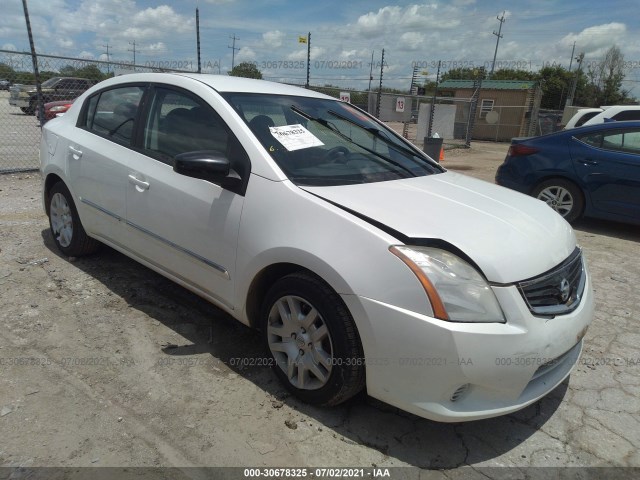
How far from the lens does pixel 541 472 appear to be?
2.22m

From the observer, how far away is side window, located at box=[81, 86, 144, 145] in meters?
3.50

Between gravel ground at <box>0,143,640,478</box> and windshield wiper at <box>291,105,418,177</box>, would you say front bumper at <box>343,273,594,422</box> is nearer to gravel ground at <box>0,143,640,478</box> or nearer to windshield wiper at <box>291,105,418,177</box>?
gravel ground at <box>0,143,640,478</box>

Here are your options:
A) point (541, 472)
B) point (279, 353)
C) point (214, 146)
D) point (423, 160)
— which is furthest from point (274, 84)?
point (541, 472)

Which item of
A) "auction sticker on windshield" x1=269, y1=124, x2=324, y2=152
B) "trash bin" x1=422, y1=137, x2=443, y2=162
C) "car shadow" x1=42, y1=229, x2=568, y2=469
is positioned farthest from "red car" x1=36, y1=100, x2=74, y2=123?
"auction sticker on windshield" x1=269, y1=124, x2=324, y2=152

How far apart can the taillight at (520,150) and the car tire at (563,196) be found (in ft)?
1.55

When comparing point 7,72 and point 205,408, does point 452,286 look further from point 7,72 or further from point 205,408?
point 7,72

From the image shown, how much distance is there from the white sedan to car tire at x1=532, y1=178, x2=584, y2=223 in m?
3.66

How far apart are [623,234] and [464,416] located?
5454 mm

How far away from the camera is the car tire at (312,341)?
2230 mm

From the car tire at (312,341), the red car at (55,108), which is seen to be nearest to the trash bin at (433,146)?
the car tire at (312,341)

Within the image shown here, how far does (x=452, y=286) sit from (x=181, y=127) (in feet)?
6.86

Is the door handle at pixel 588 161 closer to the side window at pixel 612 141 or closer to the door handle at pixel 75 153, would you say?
the side window at pixel 612 141

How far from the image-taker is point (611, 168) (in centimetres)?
588

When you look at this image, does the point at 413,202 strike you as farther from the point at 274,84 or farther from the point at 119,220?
the point at 119,220
